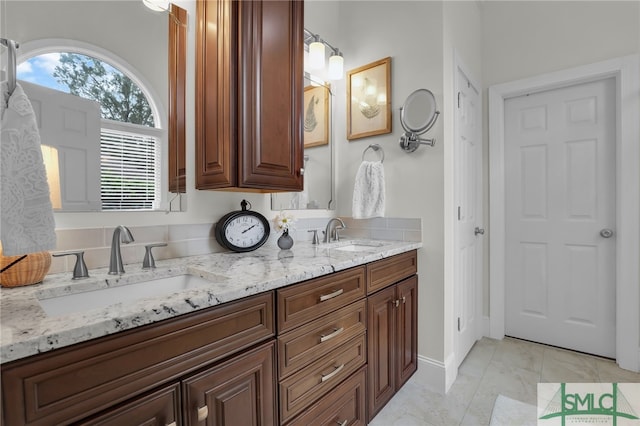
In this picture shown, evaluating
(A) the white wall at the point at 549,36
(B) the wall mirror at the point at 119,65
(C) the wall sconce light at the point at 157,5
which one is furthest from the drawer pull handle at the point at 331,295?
(A) the white wall at the point at 549,36

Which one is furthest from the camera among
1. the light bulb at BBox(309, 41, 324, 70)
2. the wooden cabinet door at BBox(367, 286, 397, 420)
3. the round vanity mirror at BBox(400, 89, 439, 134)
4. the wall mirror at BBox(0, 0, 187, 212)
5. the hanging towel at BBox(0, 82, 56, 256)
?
the light bulb at BBox(309, 41, 324, 70)

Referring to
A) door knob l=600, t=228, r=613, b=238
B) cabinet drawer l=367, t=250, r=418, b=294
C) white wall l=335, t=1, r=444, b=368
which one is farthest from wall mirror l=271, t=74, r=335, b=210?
door knob l=600, t=228, r=613, b=238

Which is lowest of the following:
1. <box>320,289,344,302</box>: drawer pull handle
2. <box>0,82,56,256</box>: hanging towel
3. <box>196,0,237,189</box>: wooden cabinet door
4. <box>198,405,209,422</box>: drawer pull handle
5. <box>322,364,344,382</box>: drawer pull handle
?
<box>322,364,344,382</box>: drawer pull handle

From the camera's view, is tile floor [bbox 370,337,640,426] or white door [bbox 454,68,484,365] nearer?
tile floor [bbox 370,337,640,426]

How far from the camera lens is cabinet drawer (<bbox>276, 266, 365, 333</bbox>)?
1039 mm

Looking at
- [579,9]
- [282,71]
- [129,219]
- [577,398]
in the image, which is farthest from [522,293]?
[129,219]

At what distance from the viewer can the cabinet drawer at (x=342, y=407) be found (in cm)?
115

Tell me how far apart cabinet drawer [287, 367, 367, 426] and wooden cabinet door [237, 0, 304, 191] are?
94 centimetres

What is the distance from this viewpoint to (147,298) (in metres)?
0.79

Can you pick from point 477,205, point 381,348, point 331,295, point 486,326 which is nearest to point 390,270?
point 381,348

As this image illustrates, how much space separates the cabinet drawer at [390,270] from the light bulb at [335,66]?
1318 millimetres

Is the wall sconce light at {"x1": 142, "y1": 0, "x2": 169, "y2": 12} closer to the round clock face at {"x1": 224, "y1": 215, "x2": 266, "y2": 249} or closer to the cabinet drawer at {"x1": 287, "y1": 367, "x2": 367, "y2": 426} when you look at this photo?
the round clock face at {"x1": 224, "y1": 215, "x2": 266, "y2": 249}

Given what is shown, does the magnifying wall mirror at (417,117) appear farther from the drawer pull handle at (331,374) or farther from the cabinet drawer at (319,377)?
the drawer pull handle at (331,374)

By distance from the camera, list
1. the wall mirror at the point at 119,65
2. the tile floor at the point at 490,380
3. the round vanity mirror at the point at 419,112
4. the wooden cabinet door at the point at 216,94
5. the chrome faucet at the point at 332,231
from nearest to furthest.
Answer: the wall mirror at the point at 119,65
the wooden cabinet door at the point at 216,94
the tile floor at the point at 490,380
the round vanity mirror at the point at 419,112
the chrome faucet at the point at 332,231
